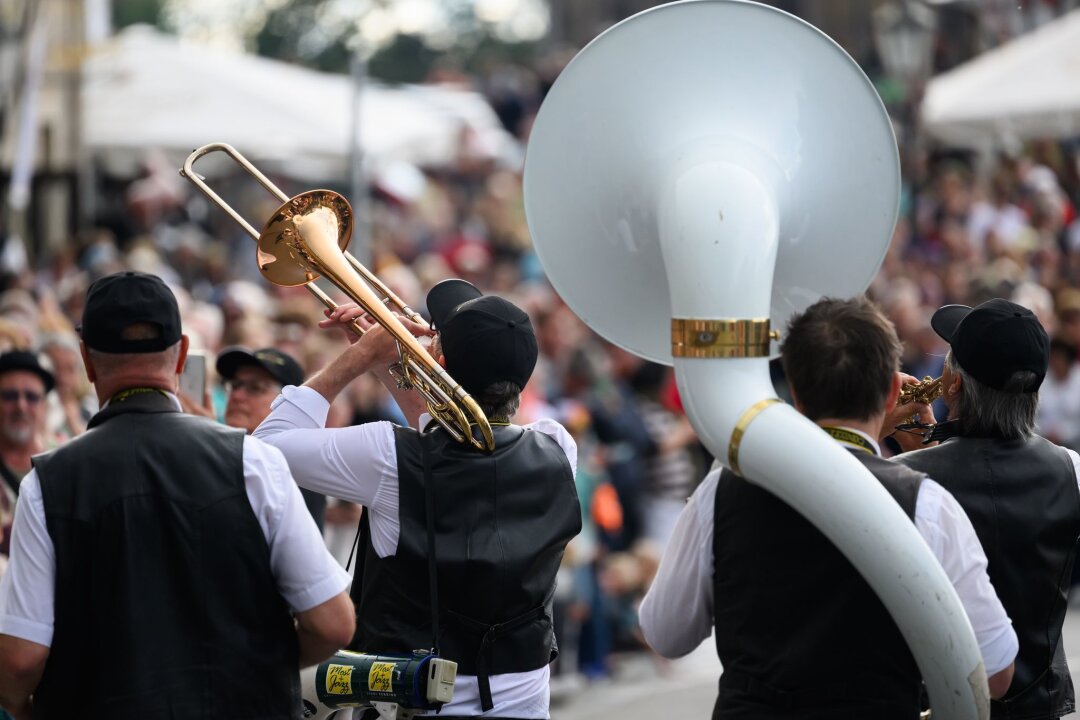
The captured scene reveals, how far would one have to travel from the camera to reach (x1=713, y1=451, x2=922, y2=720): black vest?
3309 mm

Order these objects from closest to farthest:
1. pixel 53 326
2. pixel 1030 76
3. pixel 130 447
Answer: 1. pixel 130 447
2. pixel 53 326
3. pixel 1030 76

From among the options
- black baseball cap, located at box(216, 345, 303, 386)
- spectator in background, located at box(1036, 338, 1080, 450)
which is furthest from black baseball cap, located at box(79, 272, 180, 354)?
spectator in background, located at box(1036, 338, 1080, 450)

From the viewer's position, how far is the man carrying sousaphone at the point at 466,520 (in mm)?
3758

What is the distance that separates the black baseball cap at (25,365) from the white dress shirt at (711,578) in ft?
10.2

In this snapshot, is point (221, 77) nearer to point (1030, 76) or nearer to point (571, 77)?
point (1030, 76)

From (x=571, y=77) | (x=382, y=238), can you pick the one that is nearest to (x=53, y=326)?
(x=571, y=77)

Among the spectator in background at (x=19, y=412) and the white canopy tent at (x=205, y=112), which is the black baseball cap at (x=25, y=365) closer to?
the spectator in background at (x=19, y=412)

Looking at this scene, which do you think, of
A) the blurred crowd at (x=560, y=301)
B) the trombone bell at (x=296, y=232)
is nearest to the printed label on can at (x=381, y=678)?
the trombone bell at (x=296, y=232)

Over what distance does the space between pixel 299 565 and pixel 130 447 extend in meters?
0.40

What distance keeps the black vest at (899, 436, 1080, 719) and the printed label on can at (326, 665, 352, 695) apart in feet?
4.30

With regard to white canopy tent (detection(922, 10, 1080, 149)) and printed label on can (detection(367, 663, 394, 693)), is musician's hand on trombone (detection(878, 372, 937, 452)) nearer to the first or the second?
printed label on can (detection(367, 663, 394, 693))

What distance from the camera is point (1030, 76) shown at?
1484 cm

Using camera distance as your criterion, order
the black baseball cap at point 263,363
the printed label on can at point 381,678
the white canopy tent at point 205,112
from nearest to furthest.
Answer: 1. the printed label on can at point 381,678
2. the black baseball cap at point 263,363
3. the white canopy tent at point 205,112

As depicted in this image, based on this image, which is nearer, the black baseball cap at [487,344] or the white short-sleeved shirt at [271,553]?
the white short-sleeved shirt at [271,553]
